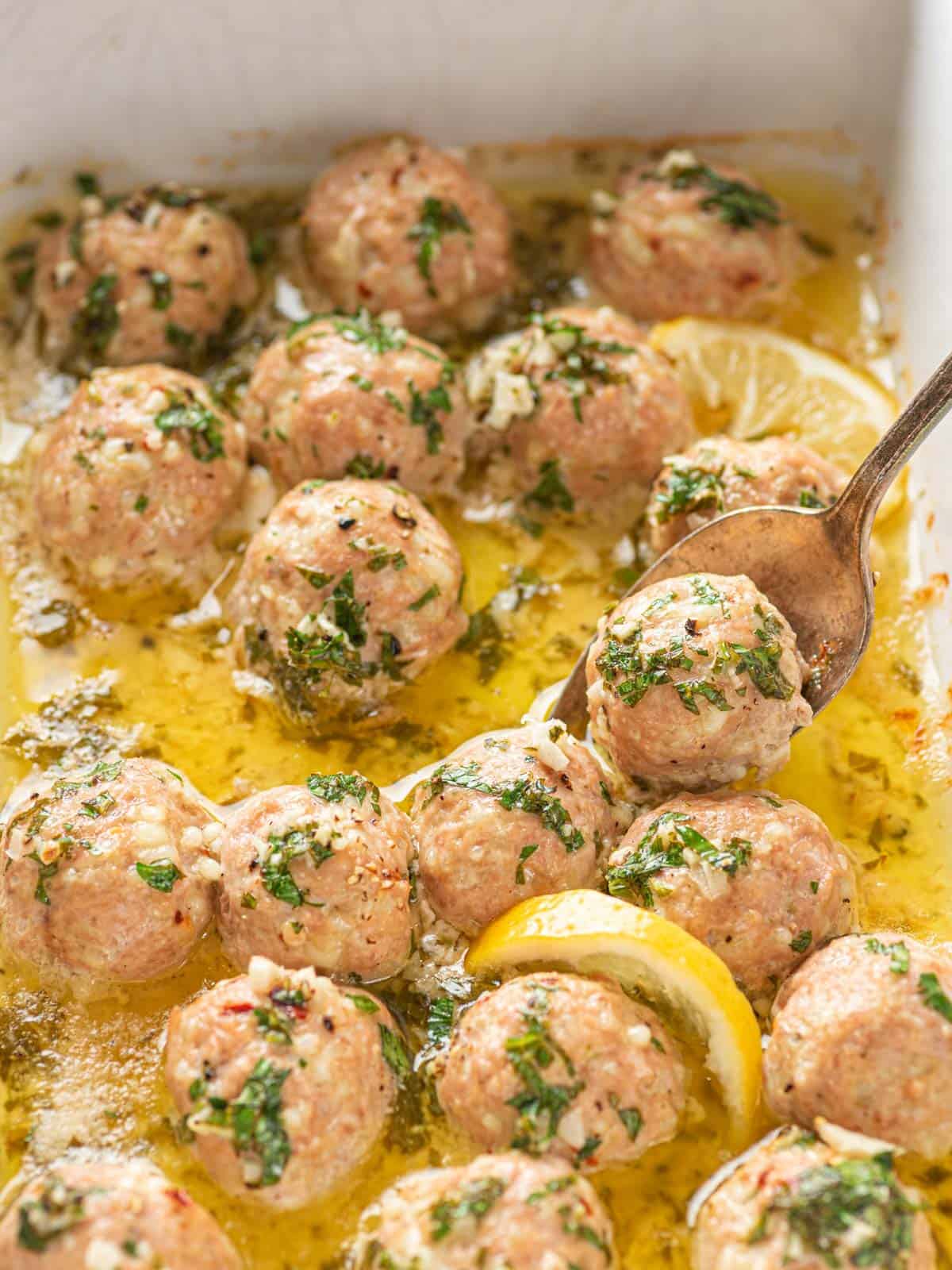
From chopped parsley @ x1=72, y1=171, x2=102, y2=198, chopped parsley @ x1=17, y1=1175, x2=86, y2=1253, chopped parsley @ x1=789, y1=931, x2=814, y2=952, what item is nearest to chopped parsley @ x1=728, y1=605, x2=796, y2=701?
chopped parsley @ x1=789, y1=931, x2=814, y2=952

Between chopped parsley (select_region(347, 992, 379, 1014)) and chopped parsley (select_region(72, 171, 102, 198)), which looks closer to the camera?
chopped parsley (select_region(347, 992, 379, 1014))

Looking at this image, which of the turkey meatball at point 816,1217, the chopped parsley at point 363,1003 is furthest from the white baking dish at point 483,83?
the chopped parsley at point 363,1003

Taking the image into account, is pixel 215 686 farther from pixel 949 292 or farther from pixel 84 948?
pixel 949 292

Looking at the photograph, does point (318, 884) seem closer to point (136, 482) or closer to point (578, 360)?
point (136, 482)

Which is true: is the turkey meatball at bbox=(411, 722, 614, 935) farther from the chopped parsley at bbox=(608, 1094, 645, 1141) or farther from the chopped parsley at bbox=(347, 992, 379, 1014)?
the chopped parsley at bbox=(608, 1094, 645, 1141)

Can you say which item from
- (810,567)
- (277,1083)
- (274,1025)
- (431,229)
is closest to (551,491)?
(810,567)

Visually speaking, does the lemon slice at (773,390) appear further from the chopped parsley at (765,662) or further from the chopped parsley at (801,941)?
the chopped parsley at (801,941)
